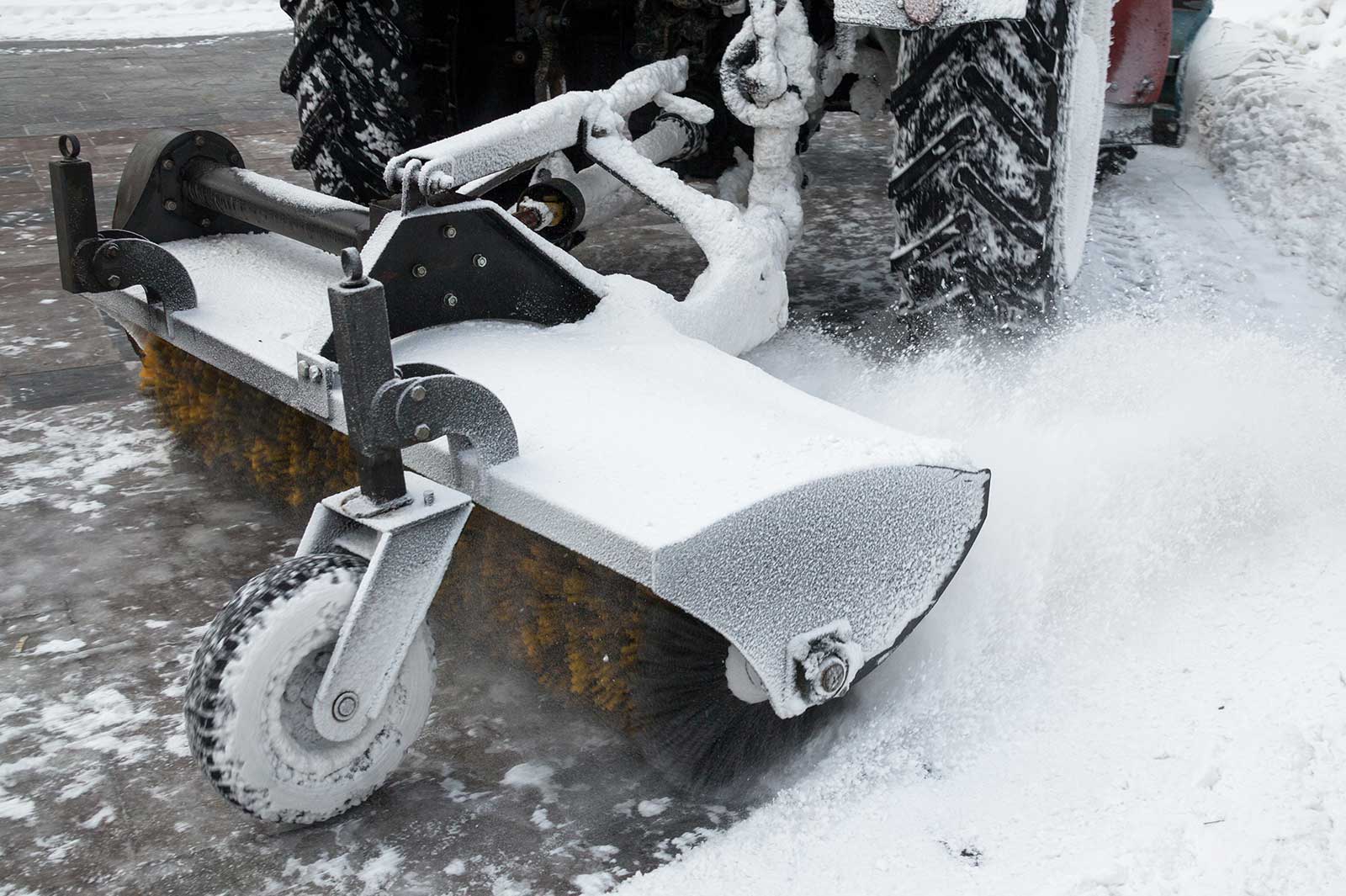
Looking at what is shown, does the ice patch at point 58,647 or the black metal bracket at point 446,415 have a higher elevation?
the black metal bracket at point 446,415

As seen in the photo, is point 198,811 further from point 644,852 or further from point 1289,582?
point 1289,582

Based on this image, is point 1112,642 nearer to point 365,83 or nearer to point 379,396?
point 379,396

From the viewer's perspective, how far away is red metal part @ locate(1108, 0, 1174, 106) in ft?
12.5

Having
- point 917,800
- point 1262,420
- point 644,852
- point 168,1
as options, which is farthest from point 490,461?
point 168,1

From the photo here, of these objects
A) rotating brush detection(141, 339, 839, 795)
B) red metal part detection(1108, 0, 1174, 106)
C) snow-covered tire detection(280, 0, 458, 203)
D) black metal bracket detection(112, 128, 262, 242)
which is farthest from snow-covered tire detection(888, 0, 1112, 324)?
black metal bracket detection(112, 128, 262, 242)

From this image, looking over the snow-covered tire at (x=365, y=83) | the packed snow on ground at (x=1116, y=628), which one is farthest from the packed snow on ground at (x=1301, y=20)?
the snow-covered tire at (x=365, y=83)

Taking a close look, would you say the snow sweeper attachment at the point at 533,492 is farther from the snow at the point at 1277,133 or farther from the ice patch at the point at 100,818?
the snow at the point at 1277,133

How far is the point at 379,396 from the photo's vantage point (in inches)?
71.1

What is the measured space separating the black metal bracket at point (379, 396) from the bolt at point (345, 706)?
244mm

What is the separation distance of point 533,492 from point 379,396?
0.80 ft

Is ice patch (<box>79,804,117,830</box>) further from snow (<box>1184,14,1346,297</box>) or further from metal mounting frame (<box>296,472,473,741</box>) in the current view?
snow (<box>1184,14,1346,297</box>)

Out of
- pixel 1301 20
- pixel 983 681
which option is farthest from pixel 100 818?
pixel 1301 20

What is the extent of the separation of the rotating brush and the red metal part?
2.40m

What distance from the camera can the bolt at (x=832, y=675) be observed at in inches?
75.3
